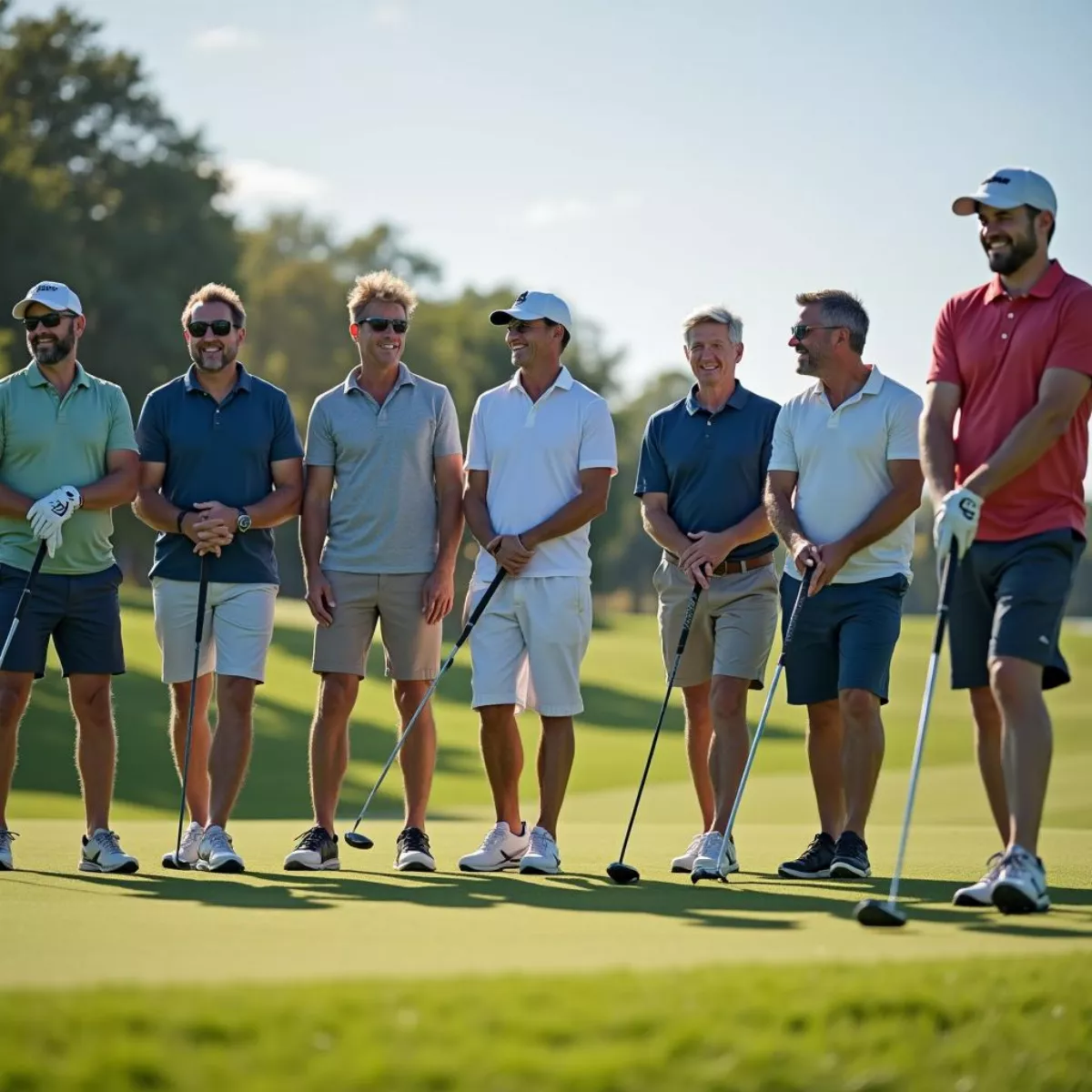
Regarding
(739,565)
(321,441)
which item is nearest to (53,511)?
(321,441)

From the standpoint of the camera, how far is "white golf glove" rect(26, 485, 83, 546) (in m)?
7.19

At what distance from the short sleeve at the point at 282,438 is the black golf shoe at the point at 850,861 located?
113 inches

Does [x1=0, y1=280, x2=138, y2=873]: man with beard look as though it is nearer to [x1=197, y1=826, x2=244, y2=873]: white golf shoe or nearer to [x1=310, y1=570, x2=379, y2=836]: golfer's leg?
[x1=197, y1=826, x2=244, y2=873]: white golf shoe

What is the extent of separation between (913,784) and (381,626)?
2.99 metres

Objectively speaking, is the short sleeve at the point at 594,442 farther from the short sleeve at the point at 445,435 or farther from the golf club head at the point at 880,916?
the golf club head at the point at 880,916

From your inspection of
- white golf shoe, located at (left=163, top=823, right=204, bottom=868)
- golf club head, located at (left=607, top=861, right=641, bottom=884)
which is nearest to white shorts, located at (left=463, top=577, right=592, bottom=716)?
golf club head, located at (left=607, top=861, right=641, bottom=884)

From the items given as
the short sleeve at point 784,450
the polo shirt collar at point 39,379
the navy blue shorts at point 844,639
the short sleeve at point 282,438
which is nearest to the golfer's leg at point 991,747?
the navy blue shorts at point 844,639

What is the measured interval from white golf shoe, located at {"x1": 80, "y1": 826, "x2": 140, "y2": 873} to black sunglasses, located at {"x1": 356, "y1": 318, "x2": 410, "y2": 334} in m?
2.44

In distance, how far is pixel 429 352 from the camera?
6456 cm

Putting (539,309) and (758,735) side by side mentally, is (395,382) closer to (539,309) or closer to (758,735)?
(539,309)

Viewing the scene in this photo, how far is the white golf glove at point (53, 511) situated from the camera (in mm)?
7191

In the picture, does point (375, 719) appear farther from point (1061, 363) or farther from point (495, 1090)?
point (495, 1090)

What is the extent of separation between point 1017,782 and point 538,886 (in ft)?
5.77

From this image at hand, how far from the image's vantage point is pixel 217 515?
753 centimetres
